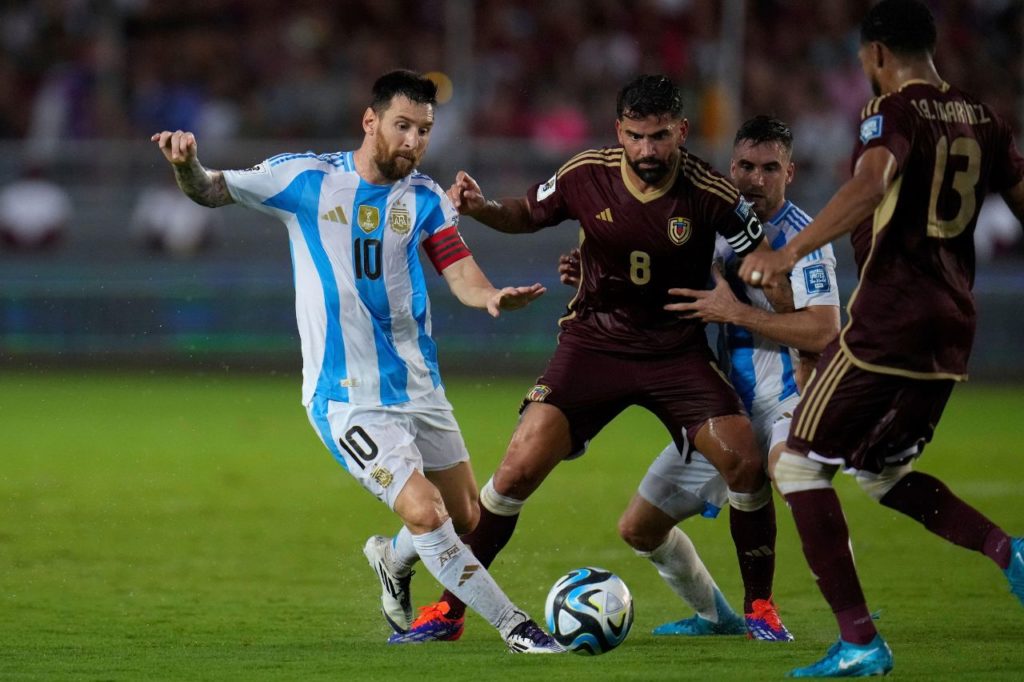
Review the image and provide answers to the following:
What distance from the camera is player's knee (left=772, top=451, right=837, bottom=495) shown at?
5.69 m

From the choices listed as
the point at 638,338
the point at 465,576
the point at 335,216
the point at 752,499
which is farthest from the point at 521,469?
the point at 335,216

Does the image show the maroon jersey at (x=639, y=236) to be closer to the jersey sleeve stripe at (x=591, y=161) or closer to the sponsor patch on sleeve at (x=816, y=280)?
the jersey sleeve stripe at (x=591, y=161)

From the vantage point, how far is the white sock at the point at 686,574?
700 centimetres

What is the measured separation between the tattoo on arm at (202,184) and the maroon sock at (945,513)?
3019 mm

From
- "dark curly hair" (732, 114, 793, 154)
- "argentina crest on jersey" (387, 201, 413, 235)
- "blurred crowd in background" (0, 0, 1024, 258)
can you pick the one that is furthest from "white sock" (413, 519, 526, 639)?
"blurred crowd in background" (0, 0, 1024, 258)

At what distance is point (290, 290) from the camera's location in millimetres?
18078

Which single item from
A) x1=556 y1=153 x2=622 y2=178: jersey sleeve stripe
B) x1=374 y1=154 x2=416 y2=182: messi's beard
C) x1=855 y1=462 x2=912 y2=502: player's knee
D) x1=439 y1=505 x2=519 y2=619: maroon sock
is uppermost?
x1=556 y1=153 x2=622 y2=178: jersey sleeve stripe

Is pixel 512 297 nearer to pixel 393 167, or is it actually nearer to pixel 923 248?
pixel 393 167

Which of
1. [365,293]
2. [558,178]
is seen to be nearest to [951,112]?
[558,178]

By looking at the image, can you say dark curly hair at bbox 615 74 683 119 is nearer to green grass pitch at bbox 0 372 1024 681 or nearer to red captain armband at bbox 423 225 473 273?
red captain armband at bbox 423 225 473 273

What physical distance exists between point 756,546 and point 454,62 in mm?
12977

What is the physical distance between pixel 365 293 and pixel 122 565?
9.37ft

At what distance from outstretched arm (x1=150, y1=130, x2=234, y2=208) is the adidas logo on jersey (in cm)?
42

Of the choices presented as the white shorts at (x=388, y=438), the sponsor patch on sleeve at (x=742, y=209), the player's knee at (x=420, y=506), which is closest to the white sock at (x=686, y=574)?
the white shorts at (x=388, y=438)
